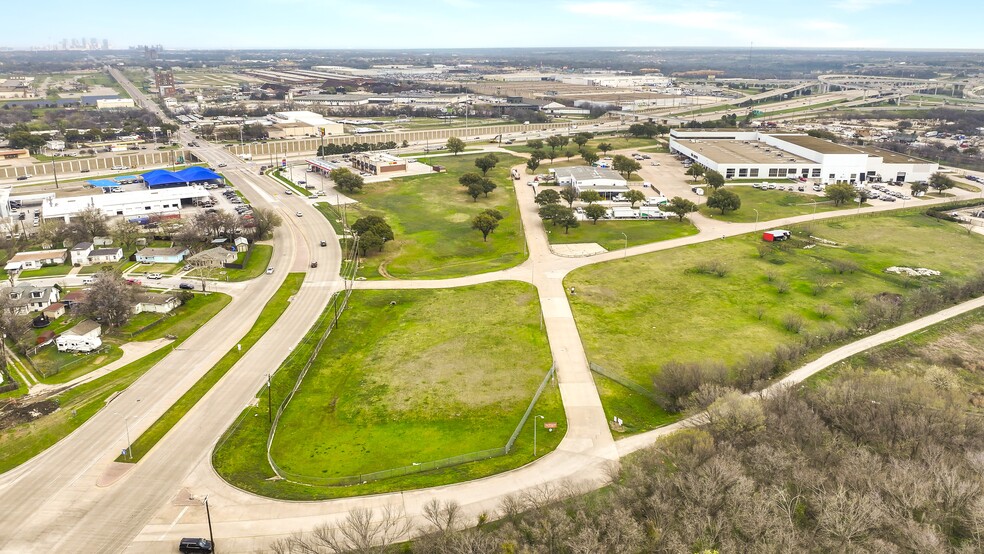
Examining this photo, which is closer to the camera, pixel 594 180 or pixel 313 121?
pixel 594 180

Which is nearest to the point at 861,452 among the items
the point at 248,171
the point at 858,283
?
the point at 858,283

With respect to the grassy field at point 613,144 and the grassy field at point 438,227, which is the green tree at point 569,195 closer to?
the grassy field at point 438,227

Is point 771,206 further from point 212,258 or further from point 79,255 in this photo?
point 79,255

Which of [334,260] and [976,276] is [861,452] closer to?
[976,276]

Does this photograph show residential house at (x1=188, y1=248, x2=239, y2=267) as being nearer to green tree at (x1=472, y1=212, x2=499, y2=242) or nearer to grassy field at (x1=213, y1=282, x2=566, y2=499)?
grassy field at (x1=213, y1=282, x2=566, y2=499)

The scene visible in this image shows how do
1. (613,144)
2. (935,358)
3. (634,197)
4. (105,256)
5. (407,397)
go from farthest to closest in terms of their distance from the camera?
(613,144) < (634,197) < (105,256) < (935,358) < (407,397)

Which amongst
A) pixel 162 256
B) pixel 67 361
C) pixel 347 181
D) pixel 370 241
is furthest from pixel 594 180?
pixel 67 361

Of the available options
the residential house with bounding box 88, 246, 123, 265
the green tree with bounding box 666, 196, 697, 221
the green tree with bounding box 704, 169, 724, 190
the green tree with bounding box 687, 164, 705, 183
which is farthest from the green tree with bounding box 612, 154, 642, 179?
the residential house with bounding box 88, 246, 123, 265
